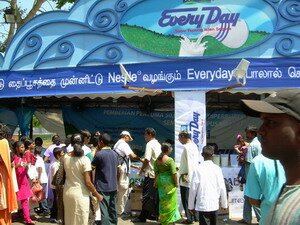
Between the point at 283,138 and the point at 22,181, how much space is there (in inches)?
306

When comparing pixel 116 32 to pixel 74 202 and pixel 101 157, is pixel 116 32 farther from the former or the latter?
pixel 74 202

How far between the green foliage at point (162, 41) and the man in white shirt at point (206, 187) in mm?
3607

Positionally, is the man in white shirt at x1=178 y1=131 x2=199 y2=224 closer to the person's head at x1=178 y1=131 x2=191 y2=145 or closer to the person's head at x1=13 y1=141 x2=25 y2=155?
the person's head at x1=178 y1=131 x2=191 y2=145

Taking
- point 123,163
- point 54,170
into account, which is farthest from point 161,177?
point 54,170

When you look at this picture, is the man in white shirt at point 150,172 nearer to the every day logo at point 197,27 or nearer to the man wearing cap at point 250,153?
the man wearing cap at point 250,153

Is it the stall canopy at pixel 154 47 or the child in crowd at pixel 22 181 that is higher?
the stall canopy at pixel 154 47

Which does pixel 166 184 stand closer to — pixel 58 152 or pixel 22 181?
pixel 58 152

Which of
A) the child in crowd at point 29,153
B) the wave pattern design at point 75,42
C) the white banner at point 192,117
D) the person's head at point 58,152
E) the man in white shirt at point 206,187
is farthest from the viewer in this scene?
the wave pattern design at point 75,42

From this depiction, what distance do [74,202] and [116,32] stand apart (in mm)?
4762

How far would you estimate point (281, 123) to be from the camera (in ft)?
6.38

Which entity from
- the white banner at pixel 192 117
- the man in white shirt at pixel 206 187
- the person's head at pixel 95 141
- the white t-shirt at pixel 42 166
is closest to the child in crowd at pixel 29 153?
the white t-shirt at pixel 42 166

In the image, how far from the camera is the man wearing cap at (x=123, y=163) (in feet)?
30.7

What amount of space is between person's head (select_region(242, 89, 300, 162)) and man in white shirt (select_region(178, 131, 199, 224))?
23.1 feet

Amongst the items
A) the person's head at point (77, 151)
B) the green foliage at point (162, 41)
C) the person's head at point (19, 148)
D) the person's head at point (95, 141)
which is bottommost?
the person's head at point (77, 151)
